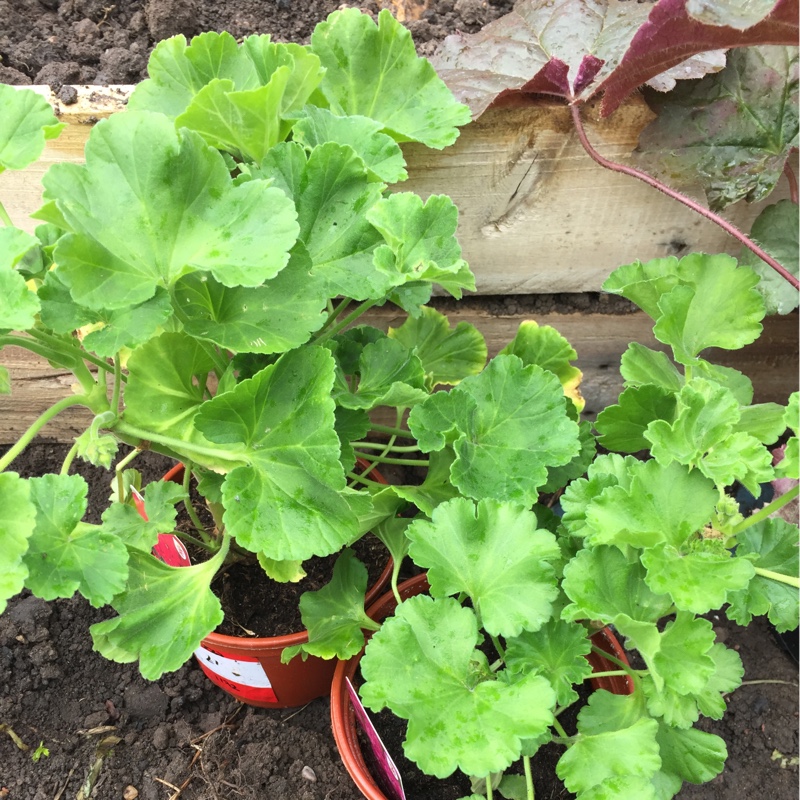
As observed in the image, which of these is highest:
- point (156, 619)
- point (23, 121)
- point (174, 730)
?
point (23, 121)

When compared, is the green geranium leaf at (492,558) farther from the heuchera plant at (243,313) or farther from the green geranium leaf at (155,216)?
the green geranium leaf at (155,216)

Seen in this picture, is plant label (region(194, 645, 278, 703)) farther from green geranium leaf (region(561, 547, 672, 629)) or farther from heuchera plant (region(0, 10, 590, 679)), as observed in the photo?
green geranium leaf (region(561, 547, 672, 629))

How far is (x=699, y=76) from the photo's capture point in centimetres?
99

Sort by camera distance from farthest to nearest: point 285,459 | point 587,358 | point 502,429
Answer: point 587,358 → point 502,429 → point 285,459

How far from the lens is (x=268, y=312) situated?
785mm

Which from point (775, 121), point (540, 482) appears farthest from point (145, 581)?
point (775, 121)

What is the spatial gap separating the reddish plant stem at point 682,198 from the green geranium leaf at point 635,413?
0.88 feet

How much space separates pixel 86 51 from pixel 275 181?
2.23ft

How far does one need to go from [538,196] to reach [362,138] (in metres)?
0.41

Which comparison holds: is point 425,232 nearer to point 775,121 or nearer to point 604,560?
point 604,560

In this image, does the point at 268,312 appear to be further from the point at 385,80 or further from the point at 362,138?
the point at 385,80

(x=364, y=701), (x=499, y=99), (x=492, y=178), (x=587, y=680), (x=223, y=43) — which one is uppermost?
(x=223, y=43)

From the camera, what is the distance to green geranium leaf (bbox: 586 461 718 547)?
729 mm

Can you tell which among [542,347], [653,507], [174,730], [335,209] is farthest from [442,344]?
[174,730]
